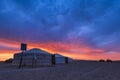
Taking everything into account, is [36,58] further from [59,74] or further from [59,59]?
[59,74]

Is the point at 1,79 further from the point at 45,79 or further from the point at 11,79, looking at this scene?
the point at 45,79

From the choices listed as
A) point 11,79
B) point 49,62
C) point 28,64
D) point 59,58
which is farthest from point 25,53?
point 11,79

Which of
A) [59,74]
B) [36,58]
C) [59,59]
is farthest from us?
[59,59]

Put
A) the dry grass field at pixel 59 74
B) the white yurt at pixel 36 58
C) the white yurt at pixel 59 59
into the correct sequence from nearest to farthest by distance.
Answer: the dry grass field at pixel 59 74 < the white yurt at pixel 36 58 < the white yurt at pixel 59 59

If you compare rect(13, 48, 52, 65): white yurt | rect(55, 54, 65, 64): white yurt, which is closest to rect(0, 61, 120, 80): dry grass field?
rect(13, 48, 52, 65): white yurt

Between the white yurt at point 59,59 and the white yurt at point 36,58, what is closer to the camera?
the white yurt at point 36,58

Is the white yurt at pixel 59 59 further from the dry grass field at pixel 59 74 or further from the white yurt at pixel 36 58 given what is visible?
the dry grass field at pixel 59 74

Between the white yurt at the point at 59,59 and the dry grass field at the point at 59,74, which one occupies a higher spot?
the white yurt at the point at 59,59

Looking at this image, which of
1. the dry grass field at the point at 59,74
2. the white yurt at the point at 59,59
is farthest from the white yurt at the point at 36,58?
the dry grass field at the point at 59,74

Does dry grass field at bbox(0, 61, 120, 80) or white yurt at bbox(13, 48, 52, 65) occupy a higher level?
white yurt at bbox(13, 48, 52, 65)

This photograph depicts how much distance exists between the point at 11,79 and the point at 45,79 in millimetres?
2388

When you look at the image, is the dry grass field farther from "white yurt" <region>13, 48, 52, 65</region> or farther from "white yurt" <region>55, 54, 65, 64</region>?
"white yurt" <region>55, 54, 65, 64</region>

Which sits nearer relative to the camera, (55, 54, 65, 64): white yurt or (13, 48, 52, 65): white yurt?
(13, 48, 52, 65): white yurt

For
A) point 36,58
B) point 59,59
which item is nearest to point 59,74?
point 36,58
